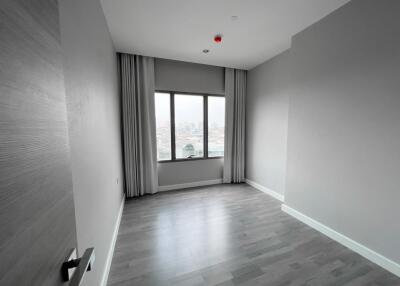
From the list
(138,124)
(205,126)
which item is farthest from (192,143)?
(138,124)

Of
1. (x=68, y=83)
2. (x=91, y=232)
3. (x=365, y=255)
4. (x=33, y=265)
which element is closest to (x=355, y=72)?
(x=365, y=255)

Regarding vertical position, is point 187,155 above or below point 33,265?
below

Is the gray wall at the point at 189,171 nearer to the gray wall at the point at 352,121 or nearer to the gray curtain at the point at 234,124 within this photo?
the gray curtain at the point at 234,124

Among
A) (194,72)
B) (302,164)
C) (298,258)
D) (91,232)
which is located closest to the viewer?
(91,232)

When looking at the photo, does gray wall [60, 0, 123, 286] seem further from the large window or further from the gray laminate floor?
the large window

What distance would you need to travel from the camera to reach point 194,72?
357 centimetres

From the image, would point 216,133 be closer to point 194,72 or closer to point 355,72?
point 194,72

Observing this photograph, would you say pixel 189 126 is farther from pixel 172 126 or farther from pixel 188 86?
pixel 188 86

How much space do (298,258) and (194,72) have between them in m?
3.48

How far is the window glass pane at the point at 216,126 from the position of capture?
390 cm

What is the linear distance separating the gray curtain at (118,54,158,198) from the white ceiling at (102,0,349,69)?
0.30 m

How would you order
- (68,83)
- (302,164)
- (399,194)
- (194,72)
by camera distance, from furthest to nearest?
Result: (194,72) → (302,164) → (399,194) → (68,83)

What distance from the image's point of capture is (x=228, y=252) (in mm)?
1813

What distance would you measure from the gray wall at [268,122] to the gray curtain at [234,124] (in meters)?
0.13
